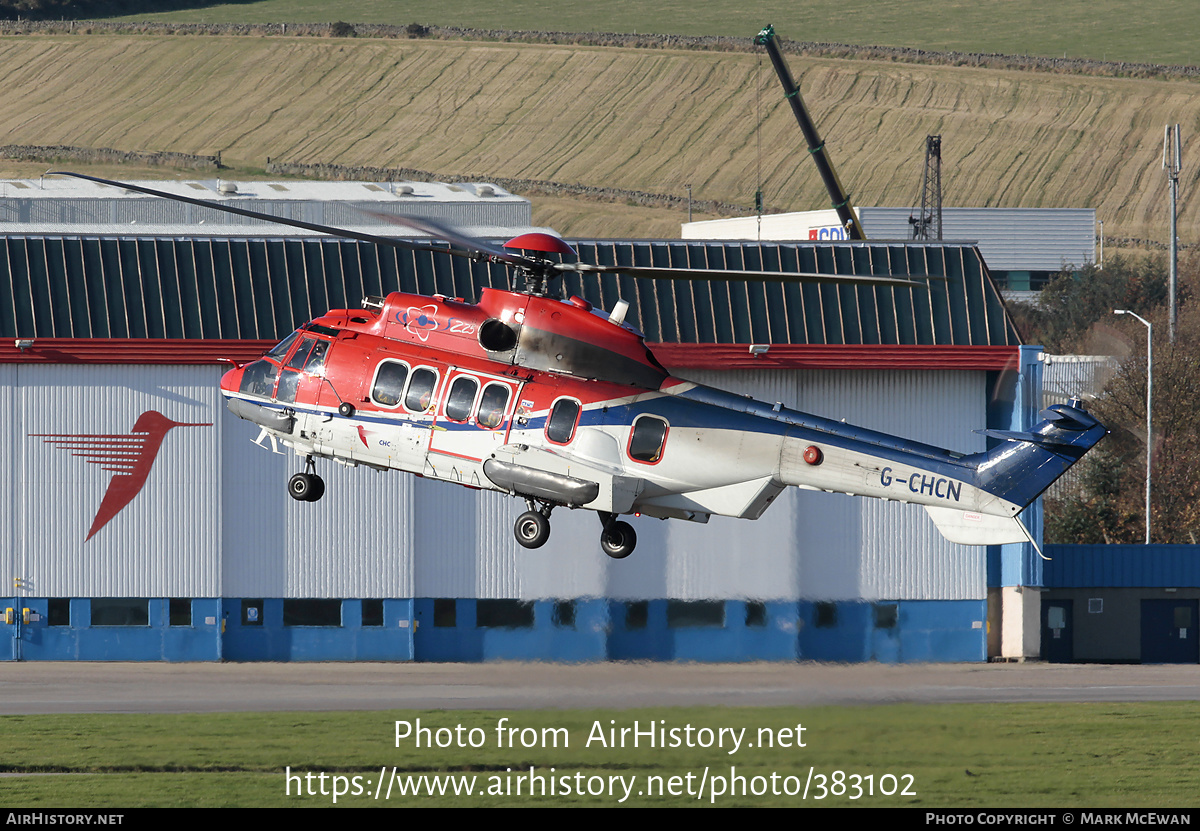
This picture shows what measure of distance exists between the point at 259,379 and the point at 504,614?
22659 millimetres

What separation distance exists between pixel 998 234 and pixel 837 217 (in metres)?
56.1

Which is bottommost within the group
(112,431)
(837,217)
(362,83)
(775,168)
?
(112,431)

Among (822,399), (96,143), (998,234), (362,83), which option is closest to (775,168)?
(998,234)

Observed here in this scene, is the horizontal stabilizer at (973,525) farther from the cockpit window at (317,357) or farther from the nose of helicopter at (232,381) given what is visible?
the nose of helicopter at (232,381)

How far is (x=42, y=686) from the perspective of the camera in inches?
1738

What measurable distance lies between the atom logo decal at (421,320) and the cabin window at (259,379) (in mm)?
3089

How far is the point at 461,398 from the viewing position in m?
27.6

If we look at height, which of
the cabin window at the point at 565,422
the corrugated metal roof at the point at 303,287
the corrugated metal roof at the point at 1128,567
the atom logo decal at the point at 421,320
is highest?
the corrugated metal roof at the point at 303,287

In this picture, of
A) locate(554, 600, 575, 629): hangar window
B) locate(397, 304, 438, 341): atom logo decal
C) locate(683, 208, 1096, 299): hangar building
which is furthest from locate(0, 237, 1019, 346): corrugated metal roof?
locate(683, 208, 1096, 299): hangar building

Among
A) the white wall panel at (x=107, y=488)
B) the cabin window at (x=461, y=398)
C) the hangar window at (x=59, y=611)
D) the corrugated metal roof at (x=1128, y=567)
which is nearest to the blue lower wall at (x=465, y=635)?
the hangar window at (x=59, y=611)

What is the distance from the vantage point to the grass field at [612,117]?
150250 mm

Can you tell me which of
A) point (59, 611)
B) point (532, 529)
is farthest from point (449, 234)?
point (59, 611)

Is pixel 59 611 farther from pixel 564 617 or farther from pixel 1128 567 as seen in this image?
pixel 1128 567
